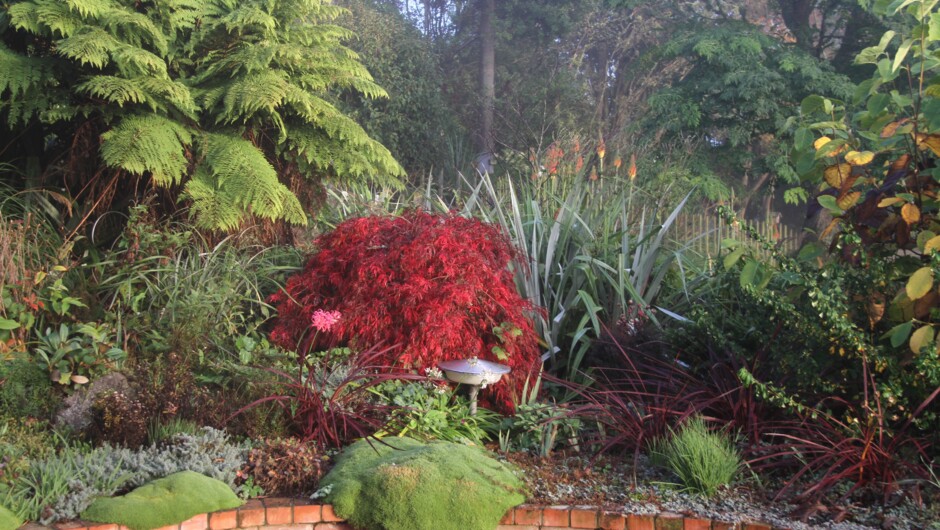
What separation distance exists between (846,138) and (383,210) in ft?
10.8

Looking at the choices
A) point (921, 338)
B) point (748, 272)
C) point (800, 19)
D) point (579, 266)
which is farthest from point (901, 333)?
point (800, 19)

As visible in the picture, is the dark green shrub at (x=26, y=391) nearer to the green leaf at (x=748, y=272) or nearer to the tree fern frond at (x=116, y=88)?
the tree fern frond at (x=116, y=88)

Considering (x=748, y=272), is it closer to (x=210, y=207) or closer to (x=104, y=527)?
(x=104, y=527)

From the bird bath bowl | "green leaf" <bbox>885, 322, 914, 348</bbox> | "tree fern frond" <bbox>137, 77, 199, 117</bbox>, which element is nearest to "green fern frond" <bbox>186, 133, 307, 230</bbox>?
"tree fern frond" <bbox>137, 77, 199, 117</bbox>

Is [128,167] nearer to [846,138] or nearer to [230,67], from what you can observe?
[230,67]

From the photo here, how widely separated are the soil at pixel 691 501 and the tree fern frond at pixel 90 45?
11.1 feet

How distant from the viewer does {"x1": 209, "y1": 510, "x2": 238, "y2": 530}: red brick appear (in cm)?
320

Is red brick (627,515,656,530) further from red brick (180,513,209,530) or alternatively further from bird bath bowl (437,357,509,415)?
red brick (180,513,209,530)

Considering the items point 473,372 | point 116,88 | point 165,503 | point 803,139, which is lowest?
point 165,503

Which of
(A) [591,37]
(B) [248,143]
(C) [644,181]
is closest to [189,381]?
(B) [248,143]

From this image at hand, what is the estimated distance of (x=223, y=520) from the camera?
3.21 meters

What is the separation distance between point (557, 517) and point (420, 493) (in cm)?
58

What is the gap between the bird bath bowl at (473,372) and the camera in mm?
4152

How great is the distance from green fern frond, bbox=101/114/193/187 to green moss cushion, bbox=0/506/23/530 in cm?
251
